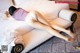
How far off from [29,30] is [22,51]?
13.6 inches

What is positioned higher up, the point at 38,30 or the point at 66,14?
the point at 66,14

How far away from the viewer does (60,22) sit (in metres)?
2.35

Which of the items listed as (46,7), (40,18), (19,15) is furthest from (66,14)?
(19,15)

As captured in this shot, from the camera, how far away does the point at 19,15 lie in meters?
2.26

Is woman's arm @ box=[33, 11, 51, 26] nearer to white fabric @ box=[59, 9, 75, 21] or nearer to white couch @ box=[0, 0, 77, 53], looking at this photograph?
white couch @ box=[0, 0, 77, 53]

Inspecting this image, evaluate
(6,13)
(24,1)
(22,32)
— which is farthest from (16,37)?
(24,1)

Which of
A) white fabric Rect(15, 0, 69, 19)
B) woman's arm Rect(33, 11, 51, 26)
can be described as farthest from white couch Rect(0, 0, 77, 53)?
woman's arm Rect(33, 11, 51, 26)

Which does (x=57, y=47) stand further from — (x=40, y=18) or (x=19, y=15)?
(x=19, y=15)

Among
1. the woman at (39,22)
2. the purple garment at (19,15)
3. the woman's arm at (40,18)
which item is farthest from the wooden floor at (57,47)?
the purple garment at (19,15)

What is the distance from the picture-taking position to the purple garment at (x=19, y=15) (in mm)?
2200

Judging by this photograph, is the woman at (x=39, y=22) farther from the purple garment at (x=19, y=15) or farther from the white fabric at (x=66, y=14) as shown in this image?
the white fabric at (x=66, y=14)

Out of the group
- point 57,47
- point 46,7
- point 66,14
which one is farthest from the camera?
point 46,7

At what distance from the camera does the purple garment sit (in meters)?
2.20

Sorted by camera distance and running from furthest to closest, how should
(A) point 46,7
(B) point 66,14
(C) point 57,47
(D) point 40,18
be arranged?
(A) point 46,7
(B) point 66,14
(C) point 57,47
(D) point 40,18
